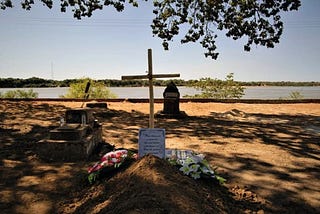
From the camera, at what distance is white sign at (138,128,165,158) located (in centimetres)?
425

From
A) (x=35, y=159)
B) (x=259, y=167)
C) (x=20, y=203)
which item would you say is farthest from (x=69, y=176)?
(x=259, y=167)

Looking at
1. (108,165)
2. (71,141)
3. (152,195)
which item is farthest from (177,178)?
(71,141)

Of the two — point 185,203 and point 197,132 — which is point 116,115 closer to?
point 197,132

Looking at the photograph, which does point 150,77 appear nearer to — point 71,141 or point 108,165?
point 108,165

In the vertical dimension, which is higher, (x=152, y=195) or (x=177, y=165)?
(x=152, y=195)

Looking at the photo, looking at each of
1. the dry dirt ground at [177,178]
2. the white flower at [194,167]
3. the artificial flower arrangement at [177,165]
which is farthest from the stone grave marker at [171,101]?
the white flower at [194,167]

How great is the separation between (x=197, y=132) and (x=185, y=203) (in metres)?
5.79

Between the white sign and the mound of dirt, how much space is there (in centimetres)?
56

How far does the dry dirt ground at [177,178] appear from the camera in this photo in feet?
9.45

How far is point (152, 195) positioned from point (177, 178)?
0.69 meters

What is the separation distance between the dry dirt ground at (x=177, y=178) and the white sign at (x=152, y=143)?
1.17ft

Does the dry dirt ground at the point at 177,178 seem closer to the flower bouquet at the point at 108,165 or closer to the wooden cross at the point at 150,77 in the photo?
the flower bouquet at the point at 108,165

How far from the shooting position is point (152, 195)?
105 inches

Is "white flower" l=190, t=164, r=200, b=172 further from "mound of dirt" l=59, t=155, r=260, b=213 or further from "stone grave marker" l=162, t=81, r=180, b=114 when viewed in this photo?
"stone grave marker" l=162, t=81, r=180, b=114
